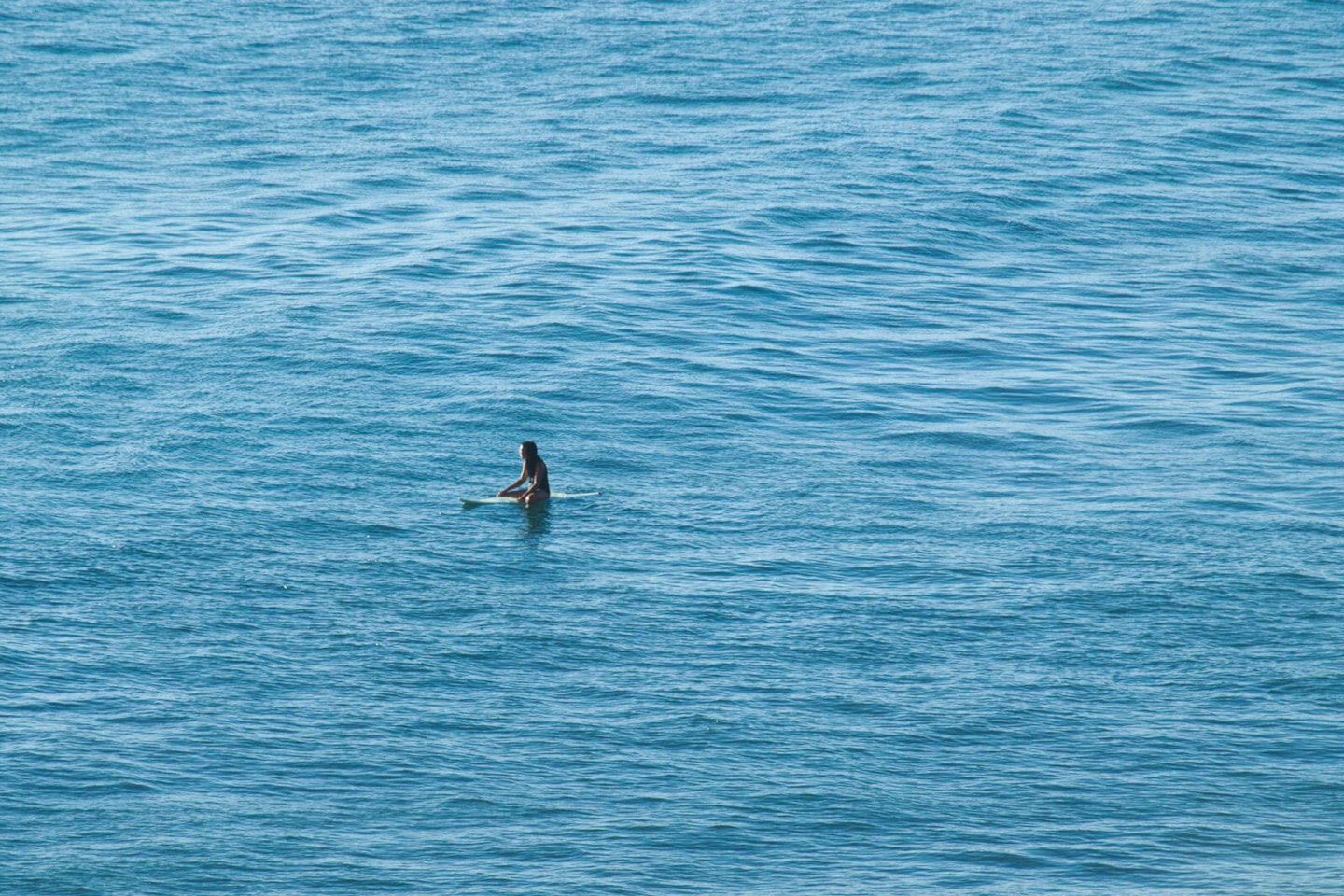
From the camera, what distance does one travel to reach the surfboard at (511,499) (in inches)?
1183

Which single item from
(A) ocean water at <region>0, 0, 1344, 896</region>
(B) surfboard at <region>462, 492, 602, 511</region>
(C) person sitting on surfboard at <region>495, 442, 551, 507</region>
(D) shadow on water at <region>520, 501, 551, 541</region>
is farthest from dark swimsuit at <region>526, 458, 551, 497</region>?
Answer: (A) ocean water at <region>0, 0, 1344, 896</region>

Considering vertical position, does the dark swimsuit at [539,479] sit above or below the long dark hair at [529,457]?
below

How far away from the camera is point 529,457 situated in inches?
1169

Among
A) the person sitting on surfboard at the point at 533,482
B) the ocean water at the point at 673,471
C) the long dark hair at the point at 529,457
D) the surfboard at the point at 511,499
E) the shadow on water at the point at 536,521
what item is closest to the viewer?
the ocean water at the point at 673,471

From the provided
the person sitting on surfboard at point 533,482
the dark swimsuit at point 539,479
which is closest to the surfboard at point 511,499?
the person sitting on surfboard at point 533,482

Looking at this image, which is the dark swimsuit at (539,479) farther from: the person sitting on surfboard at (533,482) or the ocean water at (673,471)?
the ocean water at (673,471)

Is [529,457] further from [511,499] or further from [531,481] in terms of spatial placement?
[511,499]

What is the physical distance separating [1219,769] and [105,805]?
14296mm

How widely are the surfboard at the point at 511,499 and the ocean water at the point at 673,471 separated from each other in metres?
0.24

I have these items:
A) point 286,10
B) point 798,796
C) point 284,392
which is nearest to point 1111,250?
point 284,392

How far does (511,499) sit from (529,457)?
2.98 feet

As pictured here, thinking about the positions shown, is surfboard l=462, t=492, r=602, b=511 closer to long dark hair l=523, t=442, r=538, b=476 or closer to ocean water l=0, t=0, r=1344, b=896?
ocean water l=0, t=0, r=1344, b=896

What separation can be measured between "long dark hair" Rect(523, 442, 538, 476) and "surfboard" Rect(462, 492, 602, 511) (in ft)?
2.09

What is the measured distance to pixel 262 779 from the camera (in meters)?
20.6
